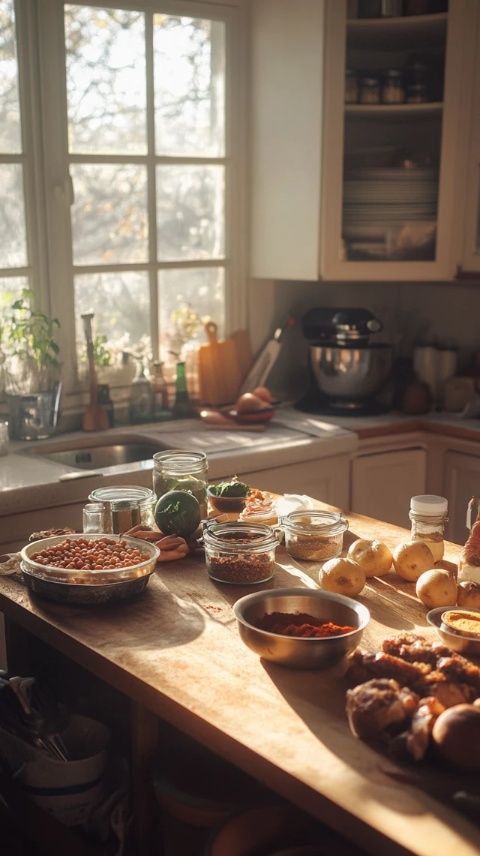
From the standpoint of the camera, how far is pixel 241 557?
6.08 feet

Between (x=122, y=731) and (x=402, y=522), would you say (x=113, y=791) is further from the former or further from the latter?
(x=402, y=522)

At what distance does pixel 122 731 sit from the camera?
75.1 inches

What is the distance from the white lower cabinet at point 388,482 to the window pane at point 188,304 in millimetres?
835

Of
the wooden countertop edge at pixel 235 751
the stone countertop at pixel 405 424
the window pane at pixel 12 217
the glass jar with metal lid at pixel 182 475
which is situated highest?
the window pane at pixel 12 217

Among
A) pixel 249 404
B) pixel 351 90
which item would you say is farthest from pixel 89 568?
pixel 351 90

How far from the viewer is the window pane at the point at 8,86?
311 cm

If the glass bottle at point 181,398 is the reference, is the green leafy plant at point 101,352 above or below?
above

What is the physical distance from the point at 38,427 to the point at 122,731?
58.7 inches

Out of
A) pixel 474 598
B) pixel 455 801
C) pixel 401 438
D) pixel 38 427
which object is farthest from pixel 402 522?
pixel 455 801

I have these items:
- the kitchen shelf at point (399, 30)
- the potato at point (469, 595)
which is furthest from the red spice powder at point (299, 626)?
the kitchen shelf at point (399, 30)

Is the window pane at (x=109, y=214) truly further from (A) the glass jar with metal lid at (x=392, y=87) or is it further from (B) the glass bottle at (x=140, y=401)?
(A) the glass jar with metal lid at (x=392, y=87)

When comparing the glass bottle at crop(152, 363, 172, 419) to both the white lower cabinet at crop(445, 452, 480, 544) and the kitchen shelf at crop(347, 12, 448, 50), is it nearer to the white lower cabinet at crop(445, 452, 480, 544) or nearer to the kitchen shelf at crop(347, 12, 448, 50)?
the white lower cabinet at crop(445, 452, 480, 544)

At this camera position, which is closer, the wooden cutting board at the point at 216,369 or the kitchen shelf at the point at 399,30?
the kitchen shelf at the point at 399,30

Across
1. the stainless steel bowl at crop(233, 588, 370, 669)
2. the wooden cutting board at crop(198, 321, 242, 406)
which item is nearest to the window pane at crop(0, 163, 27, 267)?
the wooden cutting board at crop(198, 321, 242, 406)
